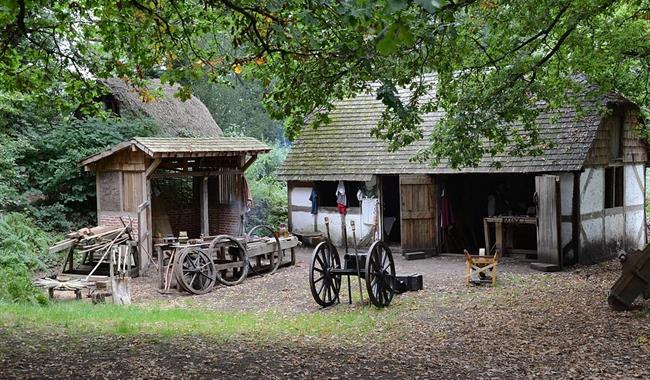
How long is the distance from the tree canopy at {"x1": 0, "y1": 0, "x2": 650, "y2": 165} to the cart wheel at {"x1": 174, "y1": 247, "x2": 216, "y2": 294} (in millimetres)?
5183

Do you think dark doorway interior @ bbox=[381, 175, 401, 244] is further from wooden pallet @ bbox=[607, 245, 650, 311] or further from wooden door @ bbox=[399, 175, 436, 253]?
wooden pallet @ bbox=[607, 245, 650, 311]

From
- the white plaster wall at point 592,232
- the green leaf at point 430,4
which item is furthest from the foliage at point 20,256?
the white plaster wall at point 592,232

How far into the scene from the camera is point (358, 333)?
10.4 meters

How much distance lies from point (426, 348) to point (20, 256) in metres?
10.7

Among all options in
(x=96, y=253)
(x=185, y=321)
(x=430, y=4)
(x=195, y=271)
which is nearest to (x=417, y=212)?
(x=195, y=271)

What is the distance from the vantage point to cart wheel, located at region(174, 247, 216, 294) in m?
14.8

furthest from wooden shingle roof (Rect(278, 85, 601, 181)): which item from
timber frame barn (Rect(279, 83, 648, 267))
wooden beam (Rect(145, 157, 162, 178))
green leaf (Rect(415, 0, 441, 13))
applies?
green leaf (Rect(415, 0, 441, 13))

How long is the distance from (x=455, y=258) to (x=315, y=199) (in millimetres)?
4584

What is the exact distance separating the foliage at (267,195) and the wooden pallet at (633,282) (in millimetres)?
13808

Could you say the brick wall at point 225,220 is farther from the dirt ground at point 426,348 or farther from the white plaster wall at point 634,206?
the white plaster wall at point 634,206

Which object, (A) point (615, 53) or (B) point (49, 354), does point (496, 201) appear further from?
(B) point (49, 354)

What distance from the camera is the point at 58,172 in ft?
64.1

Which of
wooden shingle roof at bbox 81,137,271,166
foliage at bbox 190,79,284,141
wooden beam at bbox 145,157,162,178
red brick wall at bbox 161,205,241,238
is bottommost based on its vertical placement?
red brick wall at bbox 161,205,241,238

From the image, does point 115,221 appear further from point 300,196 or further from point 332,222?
point 332,222
